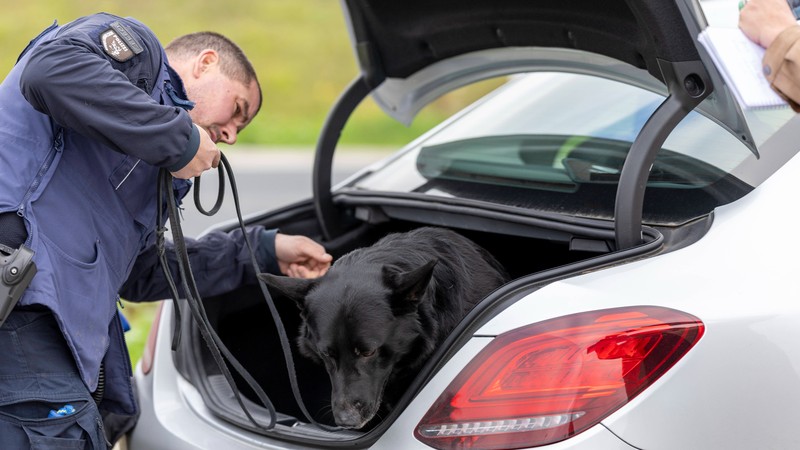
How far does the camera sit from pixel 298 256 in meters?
2.92

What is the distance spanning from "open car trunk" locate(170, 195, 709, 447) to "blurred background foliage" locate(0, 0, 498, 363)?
33.5 ft

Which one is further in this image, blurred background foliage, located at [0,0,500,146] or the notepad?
blurred background foliage, located at [0,0,500,146]

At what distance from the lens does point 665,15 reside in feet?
6.98

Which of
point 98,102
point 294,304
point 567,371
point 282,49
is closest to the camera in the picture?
point 567,371

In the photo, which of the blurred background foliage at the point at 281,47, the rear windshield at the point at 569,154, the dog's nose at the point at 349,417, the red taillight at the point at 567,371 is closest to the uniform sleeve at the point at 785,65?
the rear windshield at the point at 569,154

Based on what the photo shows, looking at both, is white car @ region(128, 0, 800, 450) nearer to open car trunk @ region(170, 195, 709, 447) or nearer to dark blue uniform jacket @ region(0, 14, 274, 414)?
open car trunk @ region(170, 195, 709, 447)

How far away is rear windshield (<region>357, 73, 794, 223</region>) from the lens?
7.88ft

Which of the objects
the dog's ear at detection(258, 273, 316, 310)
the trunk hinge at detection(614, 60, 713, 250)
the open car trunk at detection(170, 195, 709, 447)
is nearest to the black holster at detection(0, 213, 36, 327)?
the dog's ear at detection(258, 273, 316, 310)

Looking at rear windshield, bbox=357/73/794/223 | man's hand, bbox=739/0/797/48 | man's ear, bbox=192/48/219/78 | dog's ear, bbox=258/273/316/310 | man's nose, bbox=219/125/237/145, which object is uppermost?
man's hand, bbox=739/0/797/48

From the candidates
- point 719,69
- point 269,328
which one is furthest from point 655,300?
point 269,328

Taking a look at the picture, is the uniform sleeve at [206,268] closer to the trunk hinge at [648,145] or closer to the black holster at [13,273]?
the black holster at [13,273]

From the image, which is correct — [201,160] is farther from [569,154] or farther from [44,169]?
[569,154]

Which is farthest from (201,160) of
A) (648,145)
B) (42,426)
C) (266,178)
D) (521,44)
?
(266,178)

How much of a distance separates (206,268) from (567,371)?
4.31 feet
